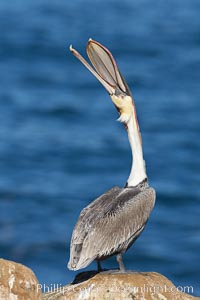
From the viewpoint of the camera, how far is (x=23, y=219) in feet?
97.9

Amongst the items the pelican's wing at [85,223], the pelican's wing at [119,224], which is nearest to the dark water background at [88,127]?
the pelican's wing at [119,224]

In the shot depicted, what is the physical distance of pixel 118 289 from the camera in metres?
11.1

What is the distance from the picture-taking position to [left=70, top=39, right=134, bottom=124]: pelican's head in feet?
42.9

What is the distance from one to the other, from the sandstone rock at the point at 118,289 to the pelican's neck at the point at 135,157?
5.03 feet

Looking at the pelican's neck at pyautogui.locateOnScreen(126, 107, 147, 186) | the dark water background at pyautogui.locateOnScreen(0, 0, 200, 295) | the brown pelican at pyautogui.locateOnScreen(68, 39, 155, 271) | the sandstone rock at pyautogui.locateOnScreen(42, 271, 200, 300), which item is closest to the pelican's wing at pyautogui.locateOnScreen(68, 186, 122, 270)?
the brown pelican at pyautogui.locateOnScreen(68, 39, 155, 271)

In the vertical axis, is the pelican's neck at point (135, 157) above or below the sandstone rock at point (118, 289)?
above

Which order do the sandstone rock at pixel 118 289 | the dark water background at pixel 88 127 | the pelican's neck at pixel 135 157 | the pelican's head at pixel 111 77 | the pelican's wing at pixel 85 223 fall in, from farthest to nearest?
the dark water background at pixel 88 127, the pelican's head at pixel 111 77, the pelican's neck at pixel 135 157, the pelican's wing at pixel 85 223, the sandstone rock at pixel 118 289

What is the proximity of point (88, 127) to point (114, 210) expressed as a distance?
2364cm

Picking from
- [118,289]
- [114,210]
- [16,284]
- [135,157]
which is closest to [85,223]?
[114,210]

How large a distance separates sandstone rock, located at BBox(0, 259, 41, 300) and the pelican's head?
3136mm

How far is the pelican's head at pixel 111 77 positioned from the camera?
13.1 m

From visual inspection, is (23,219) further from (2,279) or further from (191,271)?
(2,279)

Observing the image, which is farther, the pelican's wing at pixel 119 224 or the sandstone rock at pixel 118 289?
the pelican's wing at pixel 119 224

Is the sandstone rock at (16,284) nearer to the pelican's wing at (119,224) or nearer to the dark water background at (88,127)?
the pelican's wing at (119,224)
